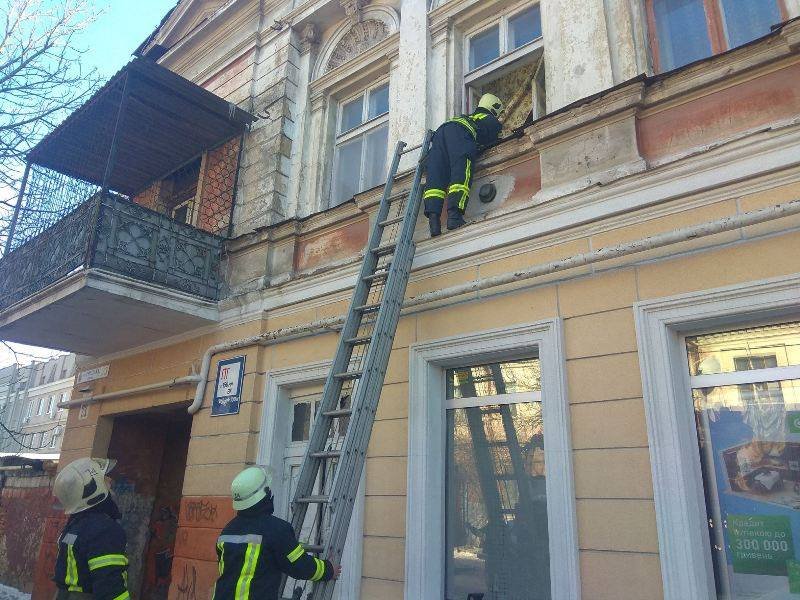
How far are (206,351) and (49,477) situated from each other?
454 cm

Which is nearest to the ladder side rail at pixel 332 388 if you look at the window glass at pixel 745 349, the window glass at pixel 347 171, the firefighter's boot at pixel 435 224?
the firefighter's boot at pixel 435 224

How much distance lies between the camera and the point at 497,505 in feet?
13.6

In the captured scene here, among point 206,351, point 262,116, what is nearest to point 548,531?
point 206,351

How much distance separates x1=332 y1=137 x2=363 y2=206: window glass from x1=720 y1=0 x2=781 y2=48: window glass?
363 cm

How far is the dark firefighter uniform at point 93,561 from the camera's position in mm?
3061

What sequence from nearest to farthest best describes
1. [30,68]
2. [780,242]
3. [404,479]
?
[780,242], [404,479], [30,68]

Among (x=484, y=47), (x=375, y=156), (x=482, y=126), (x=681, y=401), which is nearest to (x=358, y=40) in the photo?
(x=375, y=156)

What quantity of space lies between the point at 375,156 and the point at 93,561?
4.66 m

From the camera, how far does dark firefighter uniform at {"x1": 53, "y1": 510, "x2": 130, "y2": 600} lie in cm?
306

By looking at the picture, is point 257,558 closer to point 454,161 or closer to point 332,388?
point 332,388

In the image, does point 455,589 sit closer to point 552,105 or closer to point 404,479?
point 404,479

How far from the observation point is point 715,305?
3453 millimetres

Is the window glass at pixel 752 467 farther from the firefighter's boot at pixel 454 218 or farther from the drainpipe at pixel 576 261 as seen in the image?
the firefighter's boot at pixel 454 218

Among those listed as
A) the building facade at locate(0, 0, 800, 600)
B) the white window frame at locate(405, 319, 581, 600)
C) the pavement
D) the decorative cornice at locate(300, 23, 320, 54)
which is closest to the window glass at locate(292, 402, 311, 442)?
the building facade at locate(0, 0, 800, 600)
